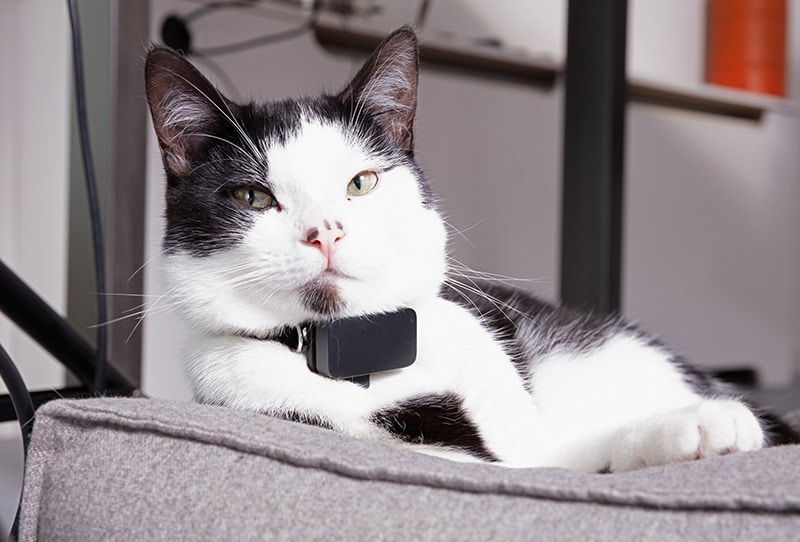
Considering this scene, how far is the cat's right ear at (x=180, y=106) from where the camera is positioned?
82 centimetres

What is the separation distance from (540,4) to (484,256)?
0.98 meters

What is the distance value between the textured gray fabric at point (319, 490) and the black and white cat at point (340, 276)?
2.8 inches

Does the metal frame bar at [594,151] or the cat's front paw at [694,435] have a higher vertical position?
the metal frame bar at [594,151]

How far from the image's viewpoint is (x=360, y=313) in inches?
31.5

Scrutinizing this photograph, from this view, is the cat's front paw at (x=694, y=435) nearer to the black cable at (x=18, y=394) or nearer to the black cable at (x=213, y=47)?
the black cable at (x=18, y=394)

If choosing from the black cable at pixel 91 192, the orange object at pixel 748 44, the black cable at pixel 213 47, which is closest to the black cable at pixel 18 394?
the black cable at pixel 91 192

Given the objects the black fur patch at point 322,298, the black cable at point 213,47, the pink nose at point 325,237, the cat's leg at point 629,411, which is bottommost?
the cat's leg at point 629,411

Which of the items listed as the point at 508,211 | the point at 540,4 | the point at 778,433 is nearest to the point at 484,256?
the point at 508,211

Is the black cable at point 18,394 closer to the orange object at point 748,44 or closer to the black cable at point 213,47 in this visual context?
the black cable at point 213,47

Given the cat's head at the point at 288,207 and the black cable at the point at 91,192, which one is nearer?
the cat's head at the point at 288,207

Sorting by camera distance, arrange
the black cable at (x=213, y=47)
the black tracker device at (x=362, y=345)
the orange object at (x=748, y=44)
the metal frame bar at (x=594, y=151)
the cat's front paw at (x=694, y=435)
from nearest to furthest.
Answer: the cat's front paw at (x=694, y=435)
the black tracker device at (x=362, y=345)
the metal frame bar at (x=594, y=151)
the black cable at (x=213, y=47)
the orange object at (x=748, y=44)

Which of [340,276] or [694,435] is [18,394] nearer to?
[340,276]

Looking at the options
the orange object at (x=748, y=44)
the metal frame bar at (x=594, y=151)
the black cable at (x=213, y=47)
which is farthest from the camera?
the orange object at (x=748, y=44)

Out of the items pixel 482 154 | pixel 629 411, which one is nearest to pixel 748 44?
pixel 482 154
